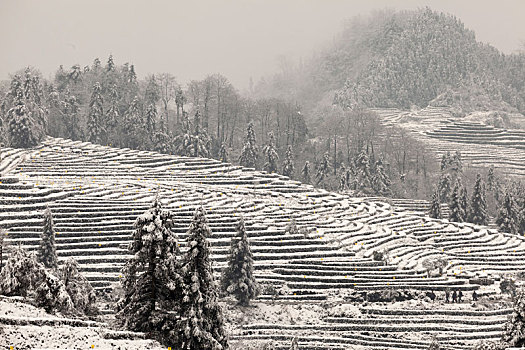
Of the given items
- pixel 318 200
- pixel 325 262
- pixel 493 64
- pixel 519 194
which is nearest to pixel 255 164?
pixel 318 200

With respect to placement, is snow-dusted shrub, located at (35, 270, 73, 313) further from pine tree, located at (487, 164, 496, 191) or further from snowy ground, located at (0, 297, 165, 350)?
pine tree, located at (487, 164, 496, 191)

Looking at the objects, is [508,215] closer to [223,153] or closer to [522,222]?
[522,222]

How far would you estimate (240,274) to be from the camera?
5088 centimetres

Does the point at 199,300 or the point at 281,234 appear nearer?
the point at 199,300

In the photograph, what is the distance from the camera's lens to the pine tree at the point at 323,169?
100 m

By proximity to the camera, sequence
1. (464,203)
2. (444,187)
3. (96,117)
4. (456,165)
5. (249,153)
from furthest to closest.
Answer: (456,165) < (96,117) < (444,187) < (249,153) < (464,203)

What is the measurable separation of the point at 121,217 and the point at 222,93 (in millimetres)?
49147

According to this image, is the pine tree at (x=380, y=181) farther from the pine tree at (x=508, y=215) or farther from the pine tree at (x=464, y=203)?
the pine tree at (x=508, y=215)

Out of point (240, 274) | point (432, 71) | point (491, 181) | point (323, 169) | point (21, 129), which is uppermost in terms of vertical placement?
point (432, 71)

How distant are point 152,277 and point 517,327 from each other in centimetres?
1468

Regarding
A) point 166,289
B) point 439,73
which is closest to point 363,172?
point 439,73

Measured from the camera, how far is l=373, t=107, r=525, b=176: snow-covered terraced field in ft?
398

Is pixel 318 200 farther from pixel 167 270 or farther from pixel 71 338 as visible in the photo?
pixel 71 338

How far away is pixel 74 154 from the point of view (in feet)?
283
